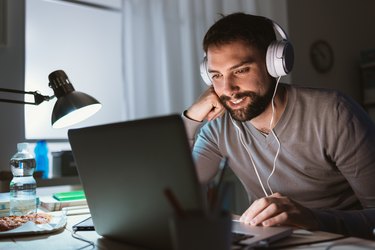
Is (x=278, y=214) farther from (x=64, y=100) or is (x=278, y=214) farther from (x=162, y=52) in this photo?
(x=162, y=52)

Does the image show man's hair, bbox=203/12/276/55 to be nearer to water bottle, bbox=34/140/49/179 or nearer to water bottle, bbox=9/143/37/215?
water bottle, bbox=9/143/37/215

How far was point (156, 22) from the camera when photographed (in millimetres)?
2432

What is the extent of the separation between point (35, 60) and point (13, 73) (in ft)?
0.55

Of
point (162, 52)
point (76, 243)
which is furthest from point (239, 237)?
point (162, 52)

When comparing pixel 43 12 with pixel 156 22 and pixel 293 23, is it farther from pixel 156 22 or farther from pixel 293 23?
pixel 293 23

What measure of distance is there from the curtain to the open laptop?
1.54 m

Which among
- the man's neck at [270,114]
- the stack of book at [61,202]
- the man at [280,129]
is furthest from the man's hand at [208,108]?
the stack of book at [61,202]

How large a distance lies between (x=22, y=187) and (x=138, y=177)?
36.2 inches

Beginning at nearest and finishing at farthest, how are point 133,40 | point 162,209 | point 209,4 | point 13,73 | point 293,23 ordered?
1. point 162,209
2. point 13,73
3. point 133,40
4. point 209,4
5. point 293,23

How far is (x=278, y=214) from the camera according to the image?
0.85m

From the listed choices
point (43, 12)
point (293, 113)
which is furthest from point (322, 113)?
point (43, 12)

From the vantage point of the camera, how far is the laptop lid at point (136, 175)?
0.58 m

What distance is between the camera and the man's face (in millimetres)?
1267

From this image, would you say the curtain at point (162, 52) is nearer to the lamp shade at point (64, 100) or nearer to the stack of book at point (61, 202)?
the stack of book at point (61, 202)
